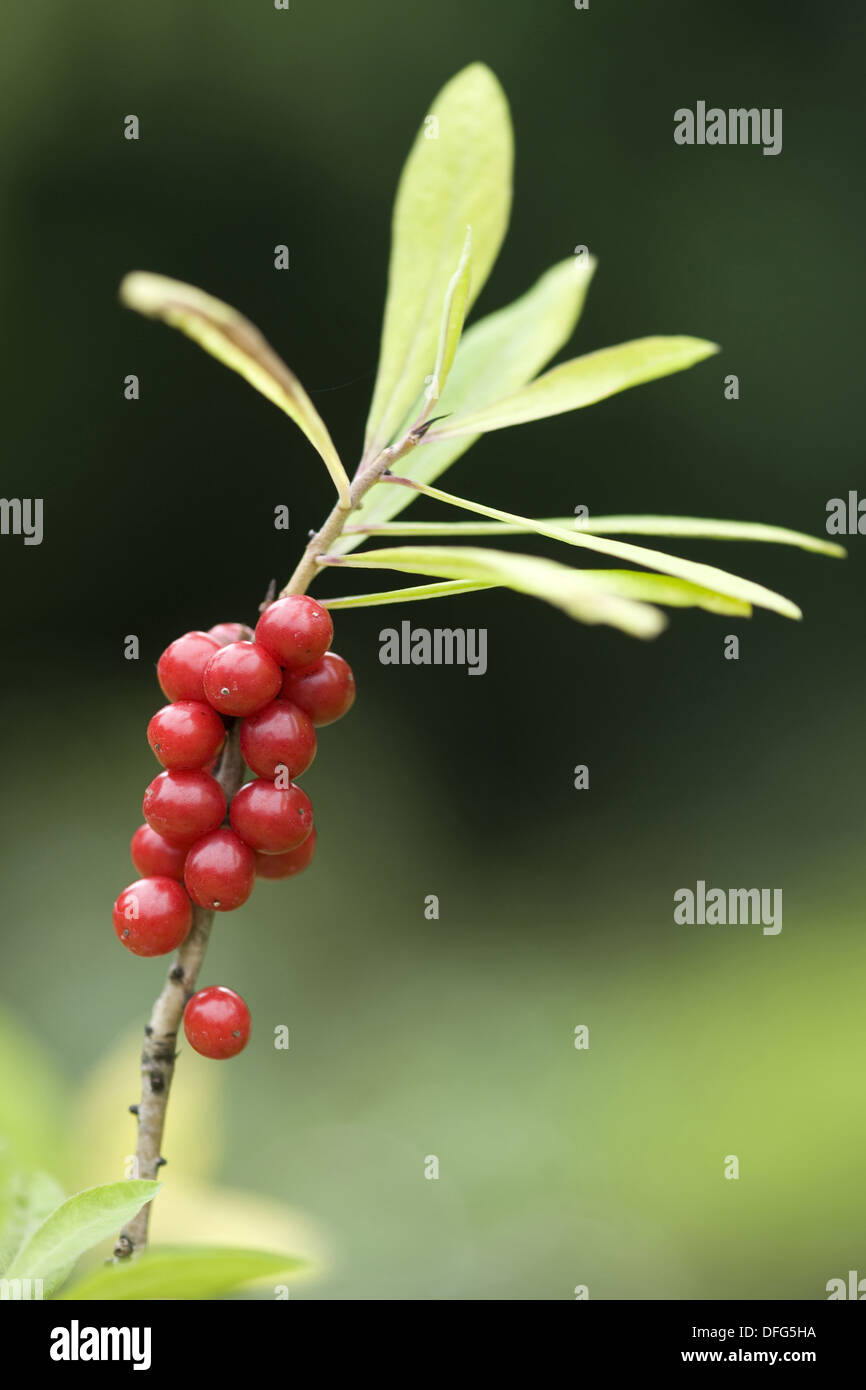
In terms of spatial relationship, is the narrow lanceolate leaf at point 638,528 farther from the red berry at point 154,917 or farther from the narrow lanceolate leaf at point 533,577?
the red berry at point 154,917

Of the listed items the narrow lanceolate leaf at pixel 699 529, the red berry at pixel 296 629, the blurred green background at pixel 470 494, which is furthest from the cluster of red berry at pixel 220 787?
the blurred green background at pixel 470 494

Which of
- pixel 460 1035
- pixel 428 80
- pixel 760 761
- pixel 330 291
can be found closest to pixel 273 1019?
pixel 460 1035

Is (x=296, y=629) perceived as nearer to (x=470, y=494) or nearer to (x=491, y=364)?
(x=491, y=364)

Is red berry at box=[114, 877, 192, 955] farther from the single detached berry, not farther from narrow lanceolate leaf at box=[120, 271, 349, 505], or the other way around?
narrow lanceolate leaf at box=[120, 271, 349, 505]

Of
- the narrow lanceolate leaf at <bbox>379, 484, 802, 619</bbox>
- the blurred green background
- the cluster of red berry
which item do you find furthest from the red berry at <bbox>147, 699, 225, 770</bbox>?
the blurred green background

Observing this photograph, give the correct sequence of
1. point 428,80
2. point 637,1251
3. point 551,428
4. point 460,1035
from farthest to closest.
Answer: point 551,428 < point 428,80 < point 460,1035 < point 637,1251

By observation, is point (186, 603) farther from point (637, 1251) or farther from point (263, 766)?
point (263, 766)

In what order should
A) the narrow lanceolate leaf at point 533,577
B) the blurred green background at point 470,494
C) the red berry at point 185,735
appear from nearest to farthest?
the narrow lanceolate leaf at point 533,577, the red berry at point 185,735, the blurred green background at point 470,494
